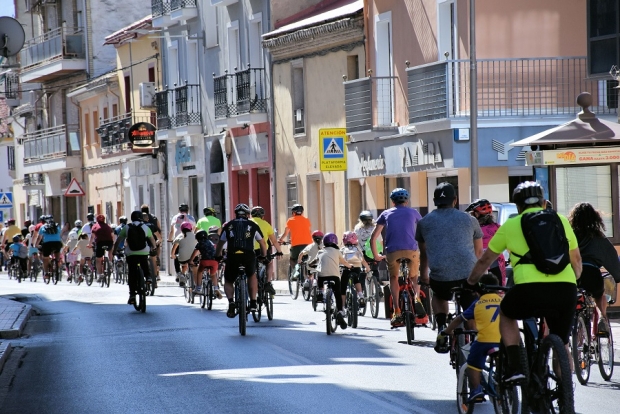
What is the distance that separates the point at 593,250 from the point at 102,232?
24302mm

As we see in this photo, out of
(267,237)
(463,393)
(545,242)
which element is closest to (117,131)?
(267,237)

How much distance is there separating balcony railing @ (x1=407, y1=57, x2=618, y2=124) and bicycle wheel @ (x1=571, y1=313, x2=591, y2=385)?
15.8m

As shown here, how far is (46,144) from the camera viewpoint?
65062mm

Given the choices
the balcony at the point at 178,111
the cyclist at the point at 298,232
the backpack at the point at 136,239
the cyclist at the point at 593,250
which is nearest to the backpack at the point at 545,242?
the cyclist at the point at 593,250

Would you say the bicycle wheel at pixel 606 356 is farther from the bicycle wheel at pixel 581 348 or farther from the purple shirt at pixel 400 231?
the purple shirt at pixel 400 231

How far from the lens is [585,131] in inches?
756

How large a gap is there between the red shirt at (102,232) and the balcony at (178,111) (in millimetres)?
10703

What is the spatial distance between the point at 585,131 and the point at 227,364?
6722 mm

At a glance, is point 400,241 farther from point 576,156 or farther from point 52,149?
point 52,149

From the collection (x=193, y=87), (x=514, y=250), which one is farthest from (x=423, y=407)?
(x=193, y=87)

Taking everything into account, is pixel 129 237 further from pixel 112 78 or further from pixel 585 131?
pixel 112 78

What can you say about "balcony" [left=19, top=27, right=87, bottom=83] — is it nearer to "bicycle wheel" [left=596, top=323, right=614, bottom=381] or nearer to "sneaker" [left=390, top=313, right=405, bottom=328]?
"sneaker" [left=390, top=313, right=405, bottom=328]

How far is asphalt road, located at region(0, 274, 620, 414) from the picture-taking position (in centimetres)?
1193

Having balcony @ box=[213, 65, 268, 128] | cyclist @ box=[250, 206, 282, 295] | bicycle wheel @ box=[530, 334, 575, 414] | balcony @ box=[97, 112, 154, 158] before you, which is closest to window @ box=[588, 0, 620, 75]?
cyclist @ box=[250, 206, 282, 295]
